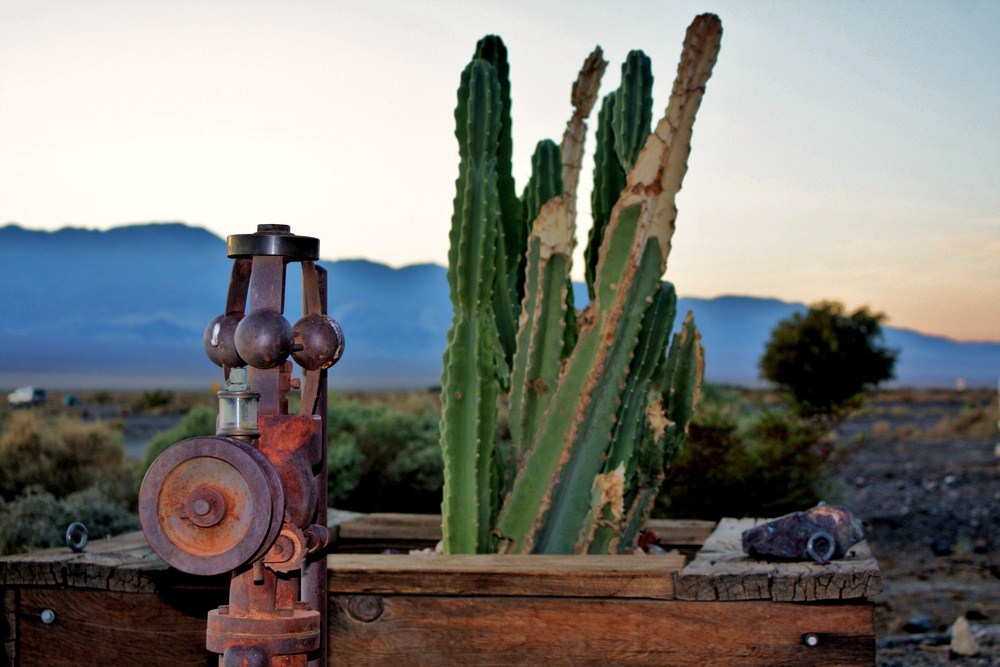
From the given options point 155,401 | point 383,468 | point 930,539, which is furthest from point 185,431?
point 155,401

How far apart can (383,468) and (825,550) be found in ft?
16.6

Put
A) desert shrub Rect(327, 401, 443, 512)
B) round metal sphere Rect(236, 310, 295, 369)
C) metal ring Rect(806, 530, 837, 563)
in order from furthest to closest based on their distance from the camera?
desert shrub Rect(327, 401, 443, 512), metal ring Rect(806, 530, 837, 563), round metal sphere Rect(236, 310, 295, 369)

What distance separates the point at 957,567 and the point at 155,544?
7468 mm

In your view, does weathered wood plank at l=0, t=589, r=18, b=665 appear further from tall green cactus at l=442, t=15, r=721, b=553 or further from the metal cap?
the metal cap

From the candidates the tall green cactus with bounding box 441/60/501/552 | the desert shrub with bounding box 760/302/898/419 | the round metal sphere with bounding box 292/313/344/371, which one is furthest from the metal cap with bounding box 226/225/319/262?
the desert shrub with bounding box 760/302/898/419

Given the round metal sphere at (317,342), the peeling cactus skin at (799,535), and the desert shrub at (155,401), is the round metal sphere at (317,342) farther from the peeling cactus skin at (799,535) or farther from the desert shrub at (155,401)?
the desert shrub at (155,401)

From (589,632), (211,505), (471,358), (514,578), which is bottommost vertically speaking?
(589,632)

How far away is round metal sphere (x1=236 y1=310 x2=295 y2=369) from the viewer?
189cm

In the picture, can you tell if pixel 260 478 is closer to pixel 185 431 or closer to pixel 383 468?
pixel 383 468

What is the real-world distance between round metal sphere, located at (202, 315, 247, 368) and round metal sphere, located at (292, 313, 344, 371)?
107 millimetres

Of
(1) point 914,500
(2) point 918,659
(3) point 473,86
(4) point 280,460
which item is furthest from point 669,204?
(1) point 914,500

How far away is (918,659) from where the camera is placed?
546cm

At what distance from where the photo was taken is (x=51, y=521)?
5754mm

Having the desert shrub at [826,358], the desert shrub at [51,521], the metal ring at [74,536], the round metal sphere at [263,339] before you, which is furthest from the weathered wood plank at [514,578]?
the desert shrub at [826,358]
